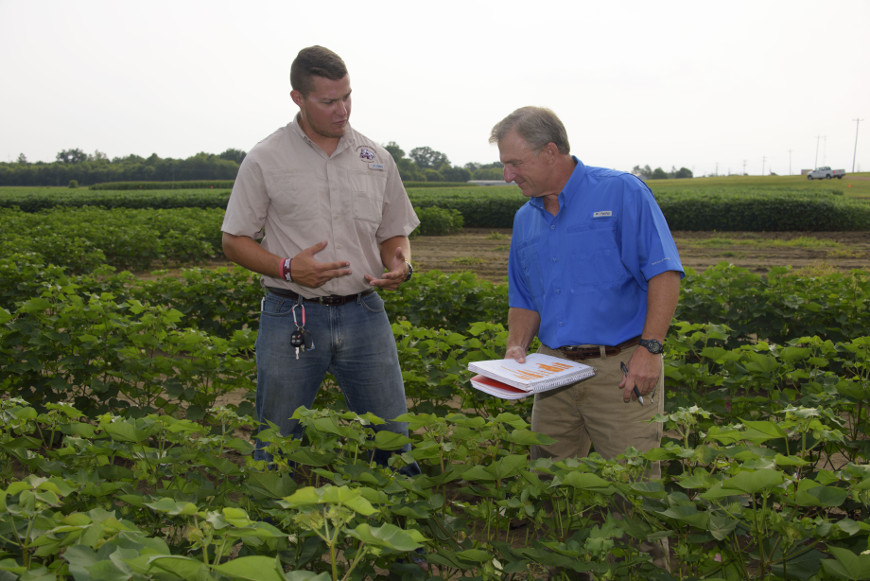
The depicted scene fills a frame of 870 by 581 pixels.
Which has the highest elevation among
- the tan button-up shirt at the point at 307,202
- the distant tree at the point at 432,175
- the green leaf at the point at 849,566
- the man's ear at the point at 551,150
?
the distant tree at the point at 432,175

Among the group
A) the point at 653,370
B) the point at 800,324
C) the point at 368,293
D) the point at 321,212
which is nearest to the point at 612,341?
the point at 653,370

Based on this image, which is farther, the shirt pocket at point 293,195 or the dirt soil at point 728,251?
the dirt soil at point 728,251

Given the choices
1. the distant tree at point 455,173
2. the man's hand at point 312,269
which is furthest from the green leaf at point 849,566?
the distant tree at point 455,173

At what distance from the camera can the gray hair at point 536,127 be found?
2564 millimetres

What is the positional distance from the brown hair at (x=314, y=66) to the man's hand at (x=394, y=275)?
0.81 meters

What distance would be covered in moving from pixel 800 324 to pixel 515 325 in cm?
387

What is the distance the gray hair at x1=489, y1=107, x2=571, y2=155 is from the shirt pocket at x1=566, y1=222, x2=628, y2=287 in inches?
13.9

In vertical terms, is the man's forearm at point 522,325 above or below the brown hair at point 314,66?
below

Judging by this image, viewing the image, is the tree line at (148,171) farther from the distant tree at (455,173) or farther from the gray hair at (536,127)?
the gray hair at (536,127)

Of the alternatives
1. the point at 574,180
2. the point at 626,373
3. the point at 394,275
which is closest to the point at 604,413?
the point at 626,373

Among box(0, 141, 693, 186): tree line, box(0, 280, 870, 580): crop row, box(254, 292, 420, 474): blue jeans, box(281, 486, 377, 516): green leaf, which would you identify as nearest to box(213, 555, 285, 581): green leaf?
box(0, 280, 870, 580): crop row

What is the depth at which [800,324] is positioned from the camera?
5742mm

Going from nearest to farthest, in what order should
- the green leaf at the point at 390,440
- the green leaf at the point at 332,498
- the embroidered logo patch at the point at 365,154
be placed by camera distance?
1. the green leaf at the point at 332,498
2. the green leaf at the point at 390,440
3. the embroidered logo patch at the point at 365,154

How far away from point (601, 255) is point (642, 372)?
47 cm
